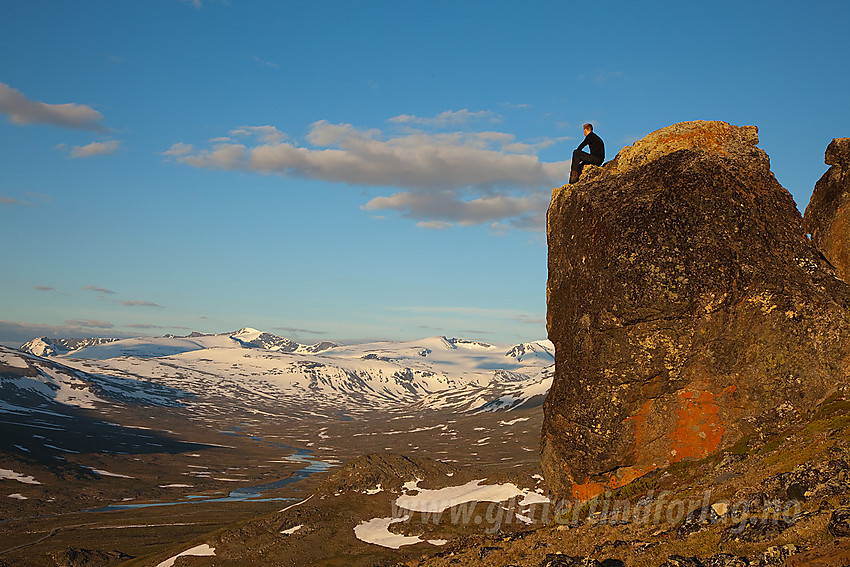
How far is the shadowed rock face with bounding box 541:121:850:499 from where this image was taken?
82.6 ft

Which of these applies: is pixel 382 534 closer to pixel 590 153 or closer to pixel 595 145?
pixel 590 153

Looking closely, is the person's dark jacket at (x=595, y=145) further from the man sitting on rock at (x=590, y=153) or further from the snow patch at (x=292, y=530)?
Answer: the snow patch at (x=292, y=530)

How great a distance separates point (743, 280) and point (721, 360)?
12.0 feet

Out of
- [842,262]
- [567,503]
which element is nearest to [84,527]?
[567,503]

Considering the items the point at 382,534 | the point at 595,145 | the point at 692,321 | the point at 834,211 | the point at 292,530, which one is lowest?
the point at 382,534

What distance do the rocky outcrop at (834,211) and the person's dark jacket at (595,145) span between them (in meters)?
11.6

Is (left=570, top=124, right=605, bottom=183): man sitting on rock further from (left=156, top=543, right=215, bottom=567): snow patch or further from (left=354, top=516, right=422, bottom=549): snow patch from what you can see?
(left=156, top=543, right=215, bottom=567): snow patch

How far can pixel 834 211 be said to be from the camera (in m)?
30.4

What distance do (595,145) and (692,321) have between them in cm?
1170

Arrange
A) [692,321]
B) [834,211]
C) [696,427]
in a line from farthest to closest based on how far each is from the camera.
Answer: [834,211]
[692,321]
[696,427]

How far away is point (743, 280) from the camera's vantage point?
85.5 ft

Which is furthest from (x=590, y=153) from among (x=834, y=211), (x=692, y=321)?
(x=834, y=211)

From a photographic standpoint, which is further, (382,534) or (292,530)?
(382,534)

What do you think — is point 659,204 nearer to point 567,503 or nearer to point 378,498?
point 567,503
